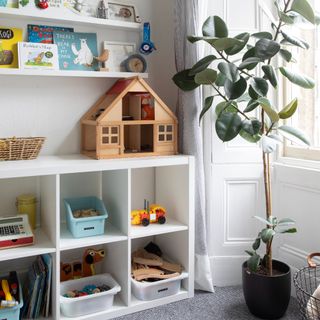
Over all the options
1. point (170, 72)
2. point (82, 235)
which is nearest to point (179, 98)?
point (170, 72)

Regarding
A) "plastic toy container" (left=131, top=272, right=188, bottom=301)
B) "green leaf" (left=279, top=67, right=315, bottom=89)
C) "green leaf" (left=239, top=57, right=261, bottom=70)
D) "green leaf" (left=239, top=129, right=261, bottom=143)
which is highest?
"green leaf" (left=239, top=57, right=261, bottom=70)

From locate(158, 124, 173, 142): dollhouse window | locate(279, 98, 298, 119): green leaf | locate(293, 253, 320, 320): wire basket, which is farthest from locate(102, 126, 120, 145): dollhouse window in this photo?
locate(293, 253, 320, 320): wire basket

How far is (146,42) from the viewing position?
238 centimetres

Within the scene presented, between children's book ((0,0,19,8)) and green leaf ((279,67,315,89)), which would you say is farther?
children's book ((0,0,19,8))

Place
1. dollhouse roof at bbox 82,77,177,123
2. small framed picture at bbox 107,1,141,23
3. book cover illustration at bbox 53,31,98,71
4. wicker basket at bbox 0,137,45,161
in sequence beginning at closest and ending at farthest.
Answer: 1. wicker basket at bbox 0,137,45,161
2. dollhouse roof at bbox 82,77,177,123
3. book cover illustration at bbox 53,31,98,71
4. small framed picture at bbox 107,1,141,23

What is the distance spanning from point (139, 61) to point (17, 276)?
1.40 meters

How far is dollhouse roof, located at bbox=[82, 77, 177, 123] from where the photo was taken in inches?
84.0

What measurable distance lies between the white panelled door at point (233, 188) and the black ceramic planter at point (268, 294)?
1.25 feet

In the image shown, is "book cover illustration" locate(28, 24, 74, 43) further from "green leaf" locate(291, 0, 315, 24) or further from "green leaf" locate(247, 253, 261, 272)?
"green leaf" locate(247, 253, 261, 272)

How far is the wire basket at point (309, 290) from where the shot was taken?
1782 mm

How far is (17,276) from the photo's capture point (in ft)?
7.01

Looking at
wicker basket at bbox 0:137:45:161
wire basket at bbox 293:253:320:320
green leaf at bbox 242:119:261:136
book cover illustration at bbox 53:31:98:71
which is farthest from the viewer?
book cover illustration at bbox 53:31:98:71

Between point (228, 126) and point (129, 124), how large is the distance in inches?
23.3

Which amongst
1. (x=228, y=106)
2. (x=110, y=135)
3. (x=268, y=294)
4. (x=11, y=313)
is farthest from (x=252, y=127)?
(x=11, y=313)
